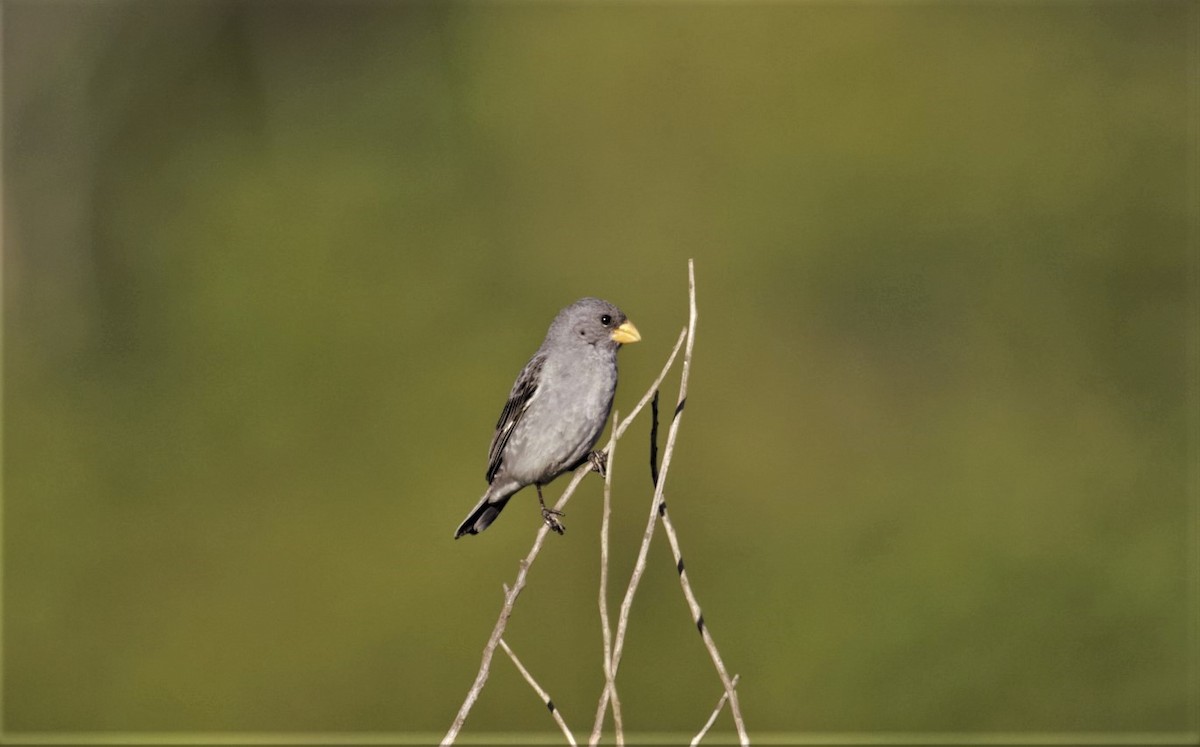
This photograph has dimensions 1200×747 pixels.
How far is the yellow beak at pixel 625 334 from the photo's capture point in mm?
5508

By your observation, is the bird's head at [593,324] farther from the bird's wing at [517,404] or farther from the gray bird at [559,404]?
the bird's wing at [517,404]

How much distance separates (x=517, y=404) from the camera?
5723 millimetres

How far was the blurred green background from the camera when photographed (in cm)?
1512

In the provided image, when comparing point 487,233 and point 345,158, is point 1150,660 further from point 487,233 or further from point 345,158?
point 345,158

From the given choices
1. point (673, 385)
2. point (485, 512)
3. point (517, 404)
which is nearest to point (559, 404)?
point (517, 404)

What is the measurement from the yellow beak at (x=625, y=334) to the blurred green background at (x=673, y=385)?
7.93 metres

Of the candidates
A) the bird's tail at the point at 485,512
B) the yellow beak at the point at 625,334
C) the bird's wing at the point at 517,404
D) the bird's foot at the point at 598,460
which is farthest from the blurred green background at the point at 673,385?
the yellow beak at the point at 625,334

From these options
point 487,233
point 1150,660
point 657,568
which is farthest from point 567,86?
point 1150,660

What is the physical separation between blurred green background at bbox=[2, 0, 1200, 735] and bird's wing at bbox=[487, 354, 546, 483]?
25.3ft

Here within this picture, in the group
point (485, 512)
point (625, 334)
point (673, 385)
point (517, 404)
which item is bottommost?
point (673, 385)

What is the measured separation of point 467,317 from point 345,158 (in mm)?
4598

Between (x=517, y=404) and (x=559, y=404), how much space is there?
260mm

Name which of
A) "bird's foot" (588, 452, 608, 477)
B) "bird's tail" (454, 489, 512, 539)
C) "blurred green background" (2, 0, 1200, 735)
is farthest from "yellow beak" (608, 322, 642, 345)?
"blurred green background" (2, 0, 1200, 735)

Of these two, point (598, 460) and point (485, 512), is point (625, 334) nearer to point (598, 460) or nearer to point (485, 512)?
point (598, 460)
